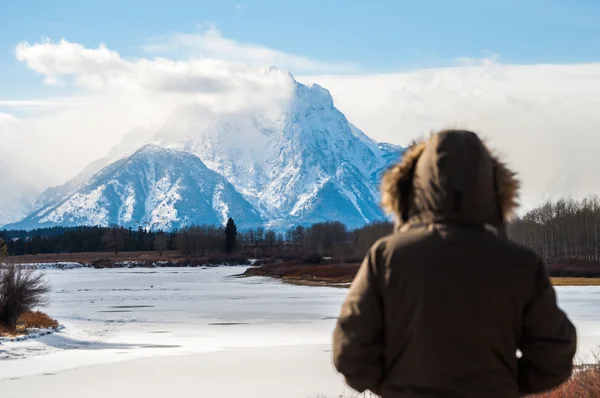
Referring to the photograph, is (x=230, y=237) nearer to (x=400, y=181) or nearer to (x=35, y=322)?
(x=35, y=322)

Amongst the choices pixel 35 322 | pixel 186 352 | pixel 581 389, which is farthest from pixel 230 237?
pixel 581 389

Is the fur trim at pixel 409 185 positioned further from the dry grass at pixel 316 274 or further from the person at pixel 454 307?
the dry grass at pixel 316 274

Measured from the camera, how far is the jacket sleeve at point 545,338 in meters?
3.58

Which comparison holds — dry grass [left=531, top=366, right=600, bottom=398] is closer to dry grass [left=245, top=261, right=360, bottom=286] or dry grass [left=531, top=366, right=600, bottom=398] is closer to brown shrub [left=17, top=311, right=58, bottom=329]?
brown shrub [left=17, top=311, right=58, bottom=329]

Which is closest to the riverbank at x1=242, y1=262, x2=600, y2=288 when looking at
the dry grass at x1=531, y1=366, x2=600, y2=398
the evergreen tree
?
the dry grass at x1=531, y1=366, x2=600, y2=398

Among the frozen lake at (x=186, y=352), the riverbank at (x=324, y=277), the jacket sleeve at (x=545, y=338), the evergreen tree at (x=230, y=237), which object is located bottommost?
the frozen lake at (x=186, y=352)

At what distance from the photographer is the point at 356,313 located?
3.59m

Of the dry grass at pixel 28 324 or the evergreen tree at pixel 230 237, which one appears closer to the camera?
the dry grass at pixel 28 324

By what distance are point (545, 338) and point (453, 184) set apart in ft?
2.48

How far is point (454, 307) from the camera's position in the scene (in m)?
3.55

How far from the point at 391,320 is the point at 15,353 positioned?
62.9 feet

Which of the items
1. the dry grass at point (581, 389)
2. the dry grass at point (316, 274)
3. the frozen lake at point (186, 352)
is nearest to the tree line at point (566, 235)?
the dry grass at point (316, 274)

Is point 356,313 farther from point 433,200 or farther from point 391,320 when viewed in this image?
point 433,200

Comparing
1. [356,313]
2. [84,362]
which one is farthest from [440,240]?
[84,362]
